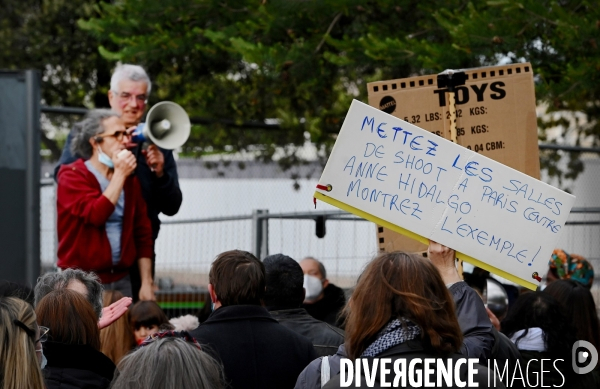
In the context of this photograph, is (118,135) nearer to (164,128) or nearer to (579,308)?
(164,128)

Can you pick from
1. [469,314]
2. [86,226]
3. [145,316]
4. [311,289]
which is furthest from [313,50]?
[469,314]

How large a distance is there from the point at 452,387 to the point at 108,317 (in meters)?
2.14

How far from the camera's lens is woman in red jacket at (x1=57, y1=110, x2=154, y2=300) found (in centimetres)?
629

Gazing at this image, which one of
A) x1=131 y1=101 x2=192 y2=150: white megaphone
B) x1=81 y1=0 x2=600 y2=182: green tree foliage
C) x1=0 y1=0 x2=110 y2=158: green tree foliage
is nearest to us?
x1=131 y1=101 x2=192 y2=150: white megaphone

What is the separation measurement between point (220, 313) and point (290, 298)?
2.35 feet

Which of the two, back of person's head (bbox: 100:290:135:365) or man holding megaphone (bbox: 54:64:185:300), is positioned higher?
man holding megaphone (bbox: 54:64:185:300)

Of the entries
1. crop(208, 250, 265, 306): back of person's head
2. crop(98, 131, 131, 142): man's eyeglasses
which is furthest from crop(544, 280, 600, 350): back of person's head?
crop(98, 131, 131, 142): man's eyeglasses

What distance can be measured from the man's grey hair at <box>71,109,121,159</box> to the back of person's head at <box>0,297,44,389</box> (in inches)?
148

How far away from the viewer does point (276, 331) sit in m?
4.18

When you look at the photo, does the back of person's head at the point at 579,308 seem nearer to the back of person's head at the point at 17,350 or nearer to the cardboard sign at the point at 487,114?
the cardboard sign at the point at 487,114

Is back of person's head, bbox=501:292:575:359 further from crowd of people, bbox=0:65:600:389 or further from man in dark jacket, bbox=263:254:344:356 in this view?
man in dark jacket, bbox=263:254:344:356

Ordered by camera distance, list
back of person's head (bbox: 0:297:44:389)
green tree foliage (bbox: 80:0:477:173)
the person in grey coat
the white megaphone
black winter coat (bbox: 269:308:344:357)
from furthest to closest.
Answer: green tree foliage (bbox: 80:0:477:173) < the white megaphone < black winter coat (bbox: 269:308:344:357) < the person in grey coat < back of person's head (bbox: 0:297:44:389)

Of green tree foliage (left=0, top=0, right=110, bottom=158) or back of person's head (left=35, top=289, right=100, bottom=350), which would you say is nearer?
back of person's head (left=35, top=289, right=100, bottom=350)

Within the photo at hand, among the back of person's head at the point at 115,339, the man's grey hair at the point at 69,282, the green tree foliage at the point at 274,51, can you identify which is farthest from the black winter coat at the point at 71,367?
the green tree foliage at the point at 274,51
